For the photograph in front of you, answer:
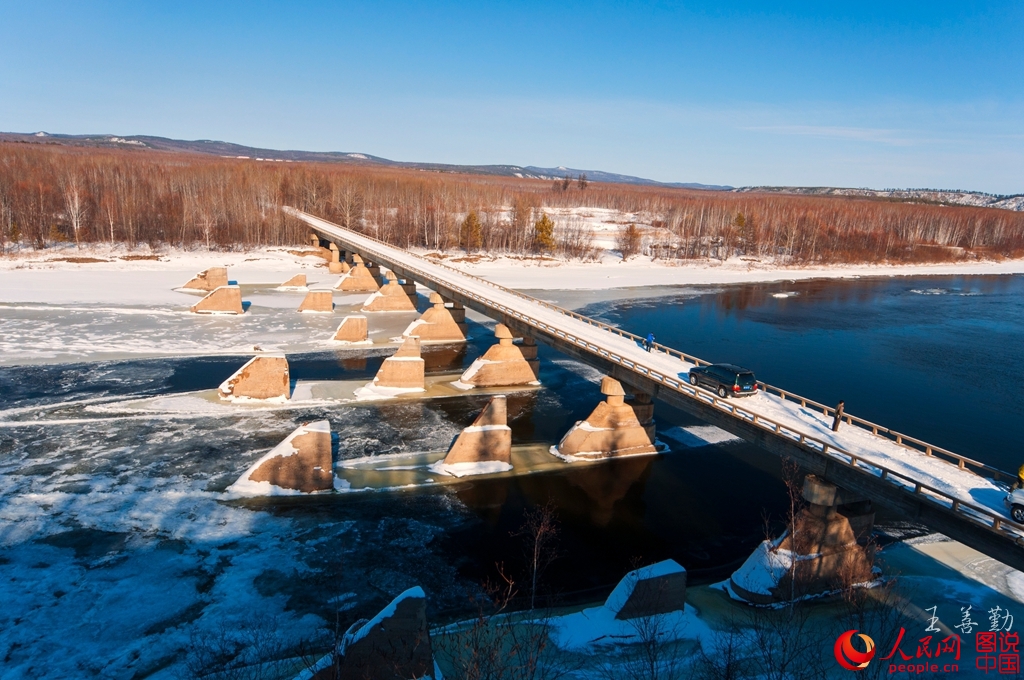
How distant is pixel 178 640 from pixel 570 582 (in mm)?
11903

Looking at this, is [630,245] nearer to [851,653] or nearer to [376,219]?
[376,219]

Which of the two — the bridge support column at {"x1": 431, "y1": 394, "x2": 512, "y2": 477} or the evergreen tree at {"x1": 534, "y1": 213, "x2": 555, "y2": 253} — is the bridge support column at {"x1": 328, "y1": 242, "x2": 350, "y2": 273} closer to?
the evergreen tree at {"x1": 534, "y1": 213, "x2": 555, "y2": 253}

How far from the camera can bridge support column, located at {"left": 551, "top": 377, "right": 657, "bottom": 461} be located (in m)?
31.7

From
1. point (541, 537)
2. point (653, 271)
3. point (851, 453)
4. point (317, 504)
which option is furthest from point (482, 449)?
point (653, 271)

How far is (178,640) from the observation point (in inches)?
698

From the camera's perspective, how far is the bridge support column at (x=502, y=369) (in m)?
43.0

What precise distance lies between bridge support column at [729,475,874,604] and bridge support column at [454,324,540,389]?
24429 mm

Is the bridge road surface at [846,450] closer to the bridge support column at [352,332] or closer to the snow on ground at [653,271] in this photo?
the bridge support column at [352,332]

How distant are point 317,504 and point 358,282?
182 ft

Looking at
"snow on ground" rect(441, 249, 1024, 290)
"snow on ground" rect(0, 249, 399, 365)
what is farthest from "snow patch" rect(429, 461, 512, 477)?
"snow on ground" rect(441, 249, 1024, 290)

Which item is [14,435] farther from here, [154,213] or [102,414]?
[154,213]

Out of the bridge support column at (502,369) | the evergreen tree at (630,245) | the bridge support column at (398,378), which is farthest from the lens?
the evergreen tree at (630,245)

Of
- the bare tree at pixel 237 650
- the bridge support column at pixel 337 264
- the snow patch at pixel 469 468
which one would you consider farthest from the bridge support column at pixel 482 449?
the bridge support column at pixel 337 264

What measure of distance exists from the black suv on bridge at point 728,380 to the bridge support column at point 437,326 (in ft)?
99.9
